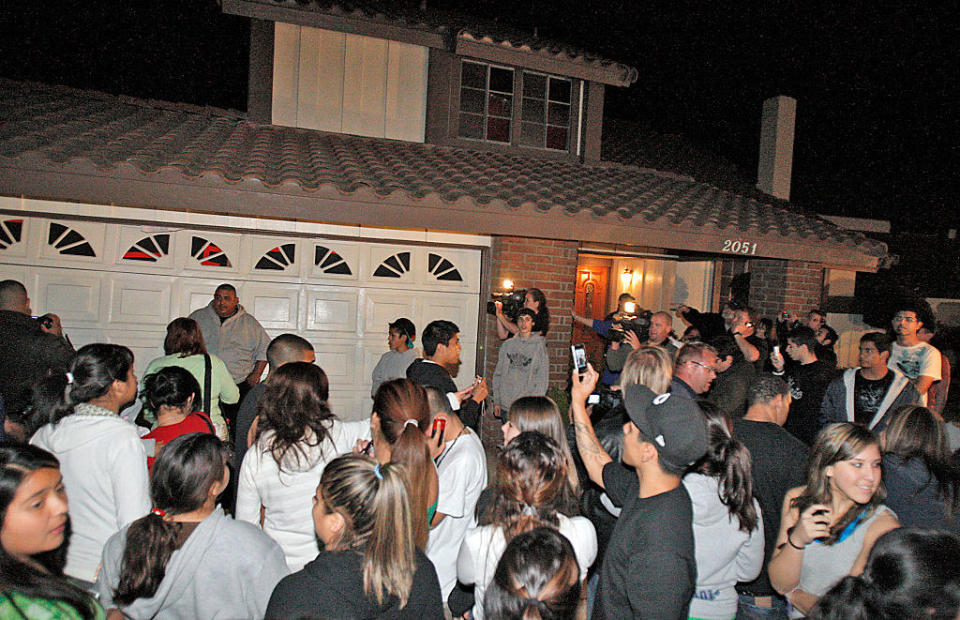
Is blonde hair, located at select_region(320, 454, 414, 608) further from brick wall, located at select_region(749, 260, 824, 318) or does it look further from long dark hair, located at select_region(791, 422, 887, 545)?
brick wall, located at select_region(749, 260, 824, 318)

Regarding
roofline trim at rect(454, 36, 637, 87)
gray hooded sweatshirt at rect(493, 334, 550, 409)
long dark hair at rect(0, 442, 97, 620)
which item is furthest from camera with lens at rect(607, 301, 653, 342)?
roofline trim at rect(454, 36, 637, 87)

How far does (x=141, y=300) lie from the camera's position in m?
7.38

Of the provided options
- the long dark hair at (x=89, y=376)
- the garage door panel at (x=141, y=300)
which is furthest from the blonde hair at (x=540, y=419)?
the garage door panel at (x=141, y=300)

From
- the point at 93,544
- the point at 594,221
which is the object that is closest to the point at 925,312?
the point at 594,221

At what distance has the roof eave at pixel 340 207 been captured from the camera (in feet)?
17.8

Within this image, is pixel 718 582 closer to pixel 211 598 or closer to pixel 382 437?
pixel 382 437

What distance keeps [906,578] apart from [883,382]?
4.36 metres

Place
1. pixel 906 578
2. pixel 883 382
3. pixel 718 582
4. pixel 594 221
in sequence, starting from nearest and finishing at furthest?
pixel 906 578
pixel 718 582
pixel 883 382
pixel 594 221

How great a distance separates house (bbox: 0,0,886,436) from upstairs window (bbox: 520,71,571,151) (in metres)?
0.03

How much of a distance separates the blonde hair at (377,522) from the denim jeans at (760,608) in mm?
2250

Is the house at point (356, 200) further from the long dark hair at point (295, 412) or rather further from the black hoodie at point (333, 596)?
the black hoodie at point (333, 596)

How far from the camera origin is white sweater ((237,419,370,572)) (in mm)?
3102

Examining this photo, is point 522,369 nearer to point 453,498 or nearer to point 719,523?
point 453,498

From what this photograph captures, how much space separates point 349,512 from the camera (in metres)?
2.13
